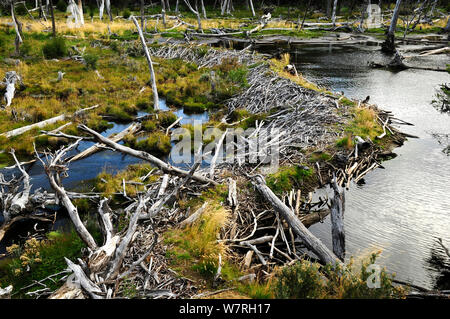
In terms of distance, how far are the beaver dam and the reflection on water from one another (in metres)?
0.05

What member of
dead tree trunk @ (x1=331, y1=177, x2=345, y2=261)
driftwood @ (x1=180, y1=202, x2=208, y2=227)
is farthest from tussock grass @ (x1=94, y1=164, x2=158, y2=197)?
dead tree trunk @ (x1=331, y1=177, x2=345, y2=261)

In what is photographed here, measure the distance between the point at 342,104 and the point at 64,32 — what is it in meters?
31.6

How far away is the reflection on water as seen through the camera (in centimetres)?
761

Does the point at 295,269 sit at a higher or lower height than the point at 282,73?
lower

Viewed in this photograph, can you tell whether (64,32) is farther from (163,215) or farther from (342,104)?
(163,215)

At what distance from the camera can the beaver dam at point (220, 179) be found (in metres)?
5.84

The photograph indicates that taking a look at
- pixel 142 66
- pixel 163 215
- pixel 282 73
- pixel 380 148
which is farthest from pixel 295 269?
pixel 142 66

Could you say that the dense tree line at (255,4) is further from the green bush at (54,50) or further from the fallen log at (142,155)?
the fallen log at (142,155)

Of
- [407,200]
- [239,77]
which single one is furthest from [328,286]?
[239,77]

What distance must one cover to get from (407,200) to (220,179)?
5.77 m

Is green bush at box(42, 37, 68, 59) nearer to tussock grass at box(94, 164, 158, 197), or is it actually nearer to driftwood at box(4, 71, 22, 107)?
driftwood at box(4, 71, 22, 107)

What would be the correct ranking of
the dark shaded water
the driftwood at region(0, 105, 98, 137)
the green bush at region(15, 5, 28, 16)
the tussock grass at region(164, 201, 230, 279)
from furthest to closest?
the green bush at region(15, 5, 28, 16) < the driftwood at region(0, 105, 98, 137) < the dark shaded water < the tussock grass at region(164, 201, 230, 279)

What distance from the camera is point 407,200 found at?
9.63 m
